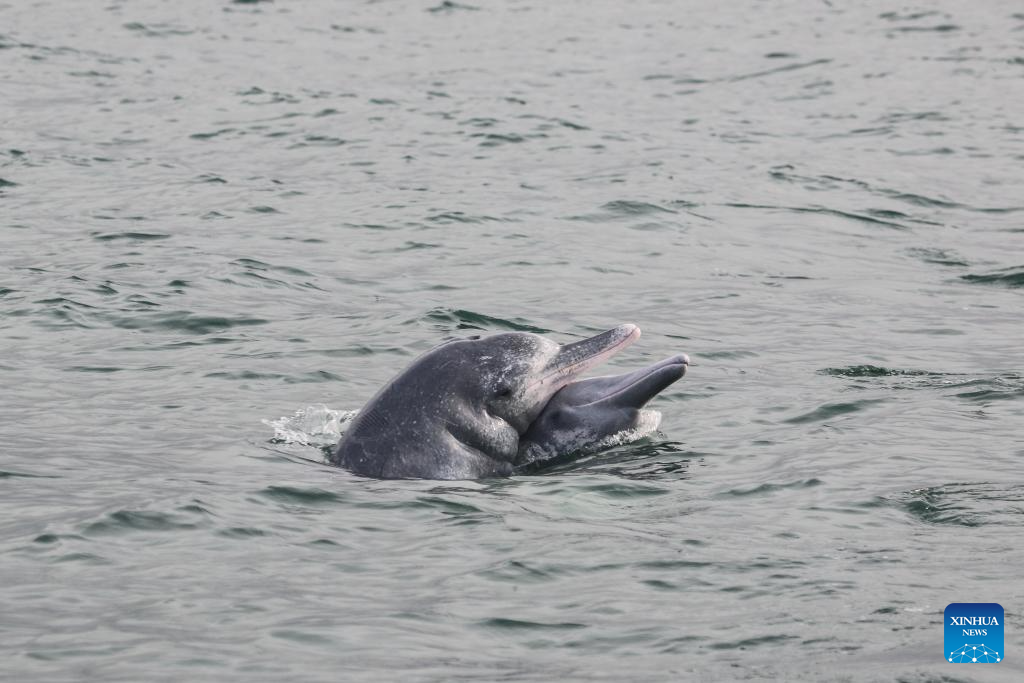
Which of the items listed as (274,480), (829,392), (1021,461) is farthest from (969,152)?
(274,480)

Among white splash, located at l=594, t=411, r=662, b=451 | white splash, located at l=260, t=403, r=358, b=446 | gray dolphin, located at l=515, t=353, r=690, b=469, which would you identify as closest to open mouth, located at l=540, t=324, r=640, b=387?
gray dolphin, located at l=515, t=353, r=690, b=469

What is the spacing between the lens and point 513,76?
30156 millimetres

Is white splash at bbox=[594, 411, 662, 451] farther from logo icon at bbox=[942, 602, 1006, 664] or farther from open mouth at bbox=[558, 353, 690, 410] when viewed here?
logo icon at bbox=[942, 602, 1006, 664]

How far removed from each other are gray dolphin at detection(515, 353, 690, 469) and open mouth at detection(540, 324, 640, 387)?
22 cm

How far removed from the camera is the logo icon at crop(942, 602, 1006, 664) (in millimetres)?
7633

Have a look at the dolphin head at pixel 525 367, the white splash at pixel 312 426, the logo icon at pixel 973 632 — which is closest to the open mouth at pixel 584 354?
the dolphin head at pixel 525 367

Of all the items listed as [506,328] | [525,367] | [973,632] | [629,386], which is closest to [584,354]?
[629,386]

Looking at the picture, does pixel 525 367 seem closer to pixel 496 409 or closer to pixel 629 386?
pixel 496 409

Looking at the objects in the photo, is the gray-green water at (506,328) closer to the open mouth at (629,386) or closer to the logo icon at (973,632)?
the logo icon at (973,632)

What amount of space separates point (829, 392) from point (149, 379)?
5.47 m

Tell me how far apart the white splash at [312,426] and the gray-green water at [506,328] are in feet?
0.23

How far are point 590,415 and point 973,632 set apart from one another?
14.2 feet

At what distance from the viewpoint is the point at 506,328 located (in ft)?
50.3

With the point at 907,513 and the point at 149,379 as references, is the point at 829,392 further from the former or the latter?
A: the point at 149,379
